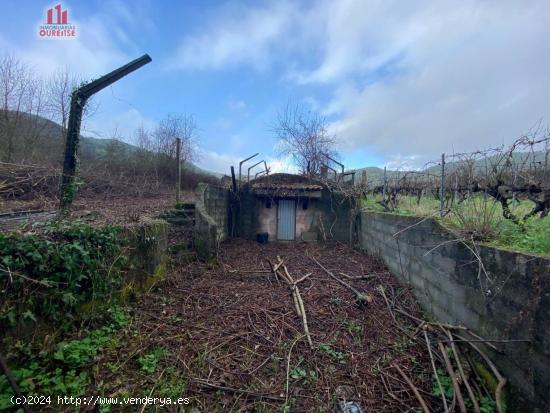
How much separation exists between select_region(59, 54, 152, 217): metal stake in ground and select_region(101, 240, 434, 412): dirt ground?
229 centimetres

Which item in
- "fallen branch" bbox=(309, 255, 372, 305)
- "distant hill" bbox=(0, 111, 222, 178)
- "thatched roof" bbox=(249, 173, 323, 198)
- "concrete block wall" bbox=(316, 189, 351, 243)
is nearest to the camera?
"fallen branch" bbox=(309, 255, 372, 305)

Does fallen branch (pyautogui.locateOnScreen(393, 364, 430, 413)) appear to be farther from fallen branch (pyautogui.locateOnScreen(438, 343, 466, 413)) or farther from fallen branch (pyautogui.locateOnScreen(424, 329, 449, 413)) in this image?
fallen branch (pyautogui.locateOnScreen(438, 343, 466, 413))

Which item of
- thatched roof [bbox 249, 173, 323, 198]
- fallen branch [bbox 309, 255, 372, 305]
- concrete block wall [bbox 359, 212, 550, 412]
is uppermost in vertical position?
thatched roof [bbox 249, 173, 323, 198]

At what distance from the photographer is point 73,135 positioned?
15.0ft

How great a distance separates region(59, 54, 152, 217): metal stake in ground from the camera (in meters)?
4.46

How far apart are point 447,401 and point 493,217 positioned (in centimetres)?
218

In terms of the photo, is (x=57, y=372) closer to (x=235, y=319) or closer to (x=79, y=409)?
(x=79, y=409)

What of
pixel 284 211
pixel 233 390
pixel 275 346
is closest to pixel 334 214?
pixel 284 211

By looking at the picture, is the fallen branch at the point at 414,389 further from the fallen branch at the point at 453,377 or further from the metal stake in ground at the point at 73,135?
the metal stake in ground at the point at 73,135

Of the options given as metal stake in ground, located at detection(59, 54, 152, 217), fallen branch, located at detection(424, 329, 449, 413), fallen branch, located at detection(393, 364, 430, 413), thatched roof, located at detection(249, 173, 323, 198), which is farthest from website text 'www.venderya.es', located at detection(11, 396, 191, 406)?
thatched roof, located at detection(249, 173, 323, 198)

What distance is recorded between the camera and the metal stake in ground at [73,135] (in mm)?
4465

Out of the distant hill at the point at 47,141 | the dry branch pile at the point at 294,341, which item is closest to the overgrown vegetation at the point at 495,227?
the dry branch pile at the point at 294,341

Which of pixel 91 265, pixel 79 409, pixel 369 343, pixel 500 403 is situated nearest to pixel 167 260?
pixel 91 265

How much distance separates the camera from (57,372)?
2.56 metres
